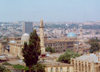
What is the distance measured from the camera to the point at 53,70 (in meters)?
18.0

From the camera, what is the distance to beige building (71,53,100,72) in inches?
623

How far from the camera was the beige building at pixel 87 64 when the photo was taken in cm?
1582

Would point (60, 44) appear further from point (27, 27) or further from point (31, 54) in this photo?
point (27, 27)

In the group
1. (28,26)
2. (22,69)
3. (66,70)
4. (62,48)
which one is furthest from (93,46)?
(28,26)

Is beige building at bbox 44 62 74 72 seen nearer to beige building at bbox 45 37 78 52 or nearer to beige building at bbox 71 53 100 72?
beige building at bbox 71 53 100 72

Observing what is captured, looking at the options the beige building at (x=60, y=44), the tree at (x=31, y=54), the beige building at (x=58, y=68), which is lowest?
the beige building at (x=60, y=44)

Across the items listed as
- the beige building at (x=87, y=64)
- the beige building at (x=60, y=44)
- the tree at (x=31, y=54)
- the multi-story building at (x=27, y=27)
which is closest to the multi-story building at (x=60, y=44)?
the beige building at (x=60, y=44)

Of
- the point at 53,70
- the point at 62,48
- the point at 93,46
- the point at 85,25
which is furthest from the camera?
the point at 85,25

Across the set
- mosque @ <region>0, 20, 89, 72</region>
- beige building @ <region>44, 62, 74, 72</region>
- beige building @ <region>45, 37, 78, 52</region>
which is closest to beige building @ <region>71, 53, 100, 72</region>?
beige building @ <region>44, 62, 74, 72</region>

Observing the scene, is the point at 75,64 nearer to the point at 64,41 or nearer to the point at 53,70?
the point at 53,70

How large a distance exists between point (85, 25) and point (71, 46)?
51.8 meters

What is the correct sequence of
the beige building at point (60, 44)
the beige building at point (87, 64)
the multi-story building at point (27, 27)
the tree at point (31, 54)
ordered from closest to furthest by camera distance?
the tree at point (31, 54) → the beige building at point (87, 64) → the beige building at point (60, 44) → the multi-story building at point (27, 27)

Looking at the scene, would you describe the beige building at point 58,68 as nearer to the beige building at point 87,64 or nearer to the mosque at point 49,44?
the mosque at point 49,44

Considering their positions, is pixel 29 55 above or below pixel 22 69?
above
